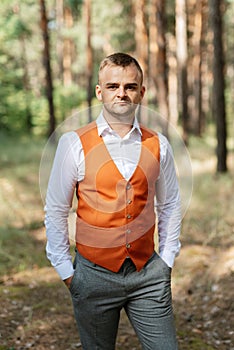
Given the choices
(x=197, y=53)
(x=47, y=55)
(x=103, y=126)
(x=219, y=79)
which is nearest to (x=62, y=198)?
(x=103, y=126)

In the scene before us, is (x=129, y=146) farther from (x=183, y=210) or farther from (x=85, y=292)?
(x=85, y=292)

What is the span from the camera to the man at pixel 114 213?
2.71 meters

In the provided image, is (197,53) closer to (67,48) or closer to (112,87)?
(67,48)

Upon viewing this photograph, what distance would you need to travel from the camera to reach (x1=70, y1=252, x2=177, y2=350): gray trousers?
2781 millimetres

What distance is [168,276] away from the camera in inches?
114

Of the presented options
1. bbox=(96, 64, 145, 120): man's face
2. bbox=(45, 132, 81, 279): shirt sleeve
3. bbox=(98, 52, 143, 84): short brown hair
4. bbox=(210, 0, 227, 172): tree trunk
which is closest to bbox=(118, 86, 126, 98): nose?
bbox=(96, 64, 145, 120): man's face

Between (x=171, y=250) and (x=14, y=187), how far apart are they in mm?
10409

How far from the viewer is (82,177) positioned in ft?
8.98

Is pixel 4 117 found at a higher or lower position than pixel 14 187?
lower

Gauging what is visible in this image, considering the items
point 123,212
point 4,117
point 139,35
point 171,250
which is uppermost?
point 123,212

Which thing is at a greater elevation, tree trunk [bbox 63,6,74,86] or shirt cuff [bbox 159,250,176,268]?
shirt cuff [bbox 159,250,176,268]

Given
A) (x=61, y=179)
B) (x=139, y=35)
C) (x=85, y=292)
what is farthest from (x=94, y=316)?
(x=139, y=35)

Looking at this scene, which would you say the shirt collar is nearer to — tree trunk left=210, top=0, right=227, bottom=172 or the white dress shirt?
the white dress shirt

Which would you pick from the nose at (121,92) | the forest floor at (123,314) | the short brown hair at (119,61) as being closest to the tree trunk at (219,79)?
Result: the forest floor at (123,314)
